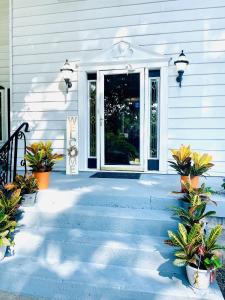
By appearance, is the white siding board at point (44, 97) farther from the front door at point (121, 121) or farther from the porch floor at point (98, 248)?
the porch floor at point (98, 248)

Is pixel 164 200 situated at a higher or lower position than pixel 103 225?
higher

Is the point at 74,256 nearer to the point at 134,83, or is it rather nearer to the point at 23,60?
the point at 134,83

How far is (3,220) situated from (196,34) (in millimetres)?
4096


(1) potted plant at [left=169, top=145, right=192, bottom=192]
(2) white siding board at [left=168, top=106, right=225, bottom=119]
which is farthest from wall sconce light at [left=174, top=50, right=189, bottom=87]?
(1) potted plant at [left=169, top=145, right=192, bottom=192]

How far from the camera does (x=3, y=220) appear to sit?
257 centimetres

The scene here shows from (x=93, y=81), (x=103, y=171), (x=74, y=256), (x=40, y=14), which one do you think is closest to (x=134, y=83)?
(x=93, y=81)

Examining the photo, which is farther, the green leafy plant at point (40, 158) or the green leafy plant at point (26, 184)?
Result: the green leafy plant at point (40, 158)

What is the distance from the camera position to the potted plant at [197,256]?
207 centimetres

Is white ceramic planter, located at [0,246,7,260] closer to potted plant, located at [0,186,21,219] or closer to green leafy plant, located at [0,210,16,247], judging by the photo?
green leafy plant, located at [0,210,16,247]

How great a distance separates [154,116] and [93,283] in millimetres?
3328

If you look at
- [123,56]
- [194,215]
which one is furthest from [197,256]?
[123,56]

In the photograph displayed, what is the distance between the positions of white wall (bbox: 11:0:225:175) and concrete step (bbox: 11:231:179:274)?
257cm

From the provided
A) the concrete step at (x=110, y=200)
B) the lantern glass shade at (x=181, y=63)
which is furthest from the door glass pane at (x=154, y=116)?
the concrete step at (x=110, y=200)

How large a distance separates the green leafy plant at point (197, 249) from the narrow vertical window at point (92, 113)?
314 cm
